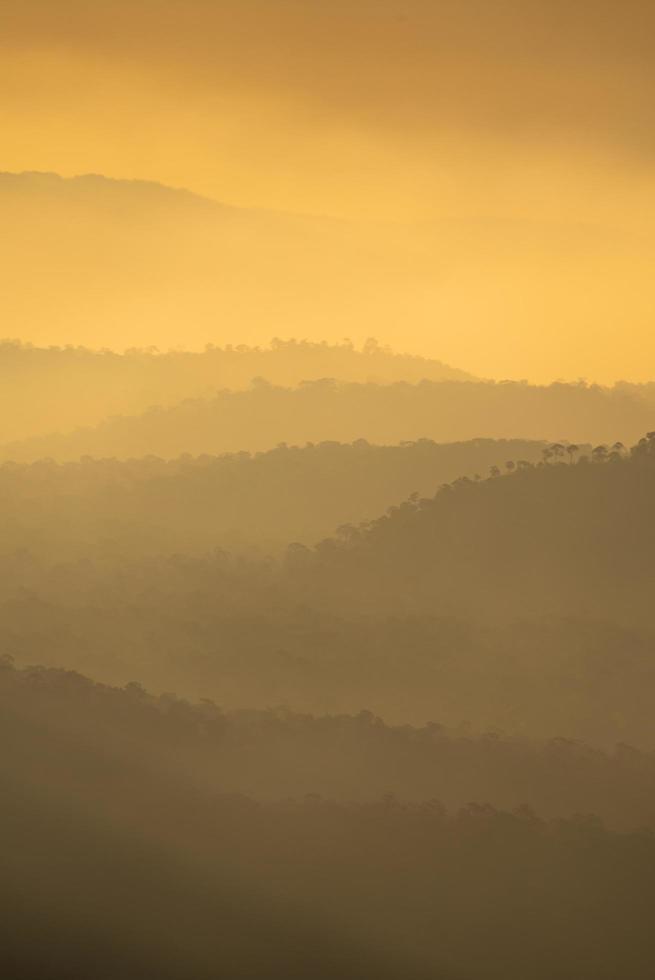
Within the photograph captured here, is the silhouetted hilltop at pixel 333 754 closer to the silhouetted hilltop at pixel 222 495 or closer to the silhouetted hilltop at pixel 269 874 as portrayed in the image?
the silhouetted hilltop at pixel 269 874

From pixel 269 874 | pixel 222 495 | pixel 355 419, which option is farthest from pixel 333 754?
pixel 355 419

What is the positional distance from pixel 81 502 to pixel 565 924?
36.0 meters

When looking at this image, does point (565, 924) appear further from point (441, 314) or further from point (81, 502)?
point (441, 314)

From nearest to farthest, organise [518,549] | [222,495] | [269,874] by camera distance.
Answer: [269,874] → [518,549] → [222,495]

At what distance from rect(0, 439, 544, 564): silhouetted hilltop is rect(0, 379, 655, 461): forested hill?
363 inches

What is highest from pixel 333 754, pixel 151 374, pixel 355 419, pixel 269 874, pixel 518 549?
pixel 151 374

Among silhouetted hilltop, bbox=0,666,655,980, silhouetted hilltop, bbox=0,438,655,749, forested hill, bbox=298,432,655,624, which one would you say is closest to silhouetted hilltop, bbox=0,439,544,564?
silhouetted hilltop, bbox=0,438,655,749

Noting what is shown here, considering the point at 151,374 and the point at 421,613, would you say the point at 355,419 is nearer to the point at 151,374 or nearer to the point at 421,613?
the point at 151,374

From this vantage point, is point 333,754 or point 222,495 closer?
point 333,754

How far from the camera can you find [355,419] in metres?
77.1

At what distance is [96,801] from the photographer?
33875 mm

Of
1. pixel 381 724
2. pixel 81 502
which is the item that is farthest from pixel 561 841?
pixel 81 502

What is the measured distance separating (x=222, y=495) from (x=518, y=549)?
16.4m

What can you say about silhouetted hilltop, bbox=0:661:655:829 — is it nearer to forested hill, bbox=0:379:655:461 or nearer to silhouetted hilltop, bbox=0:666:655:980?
silhouetted hilltop, bbox=0:666:655:980
